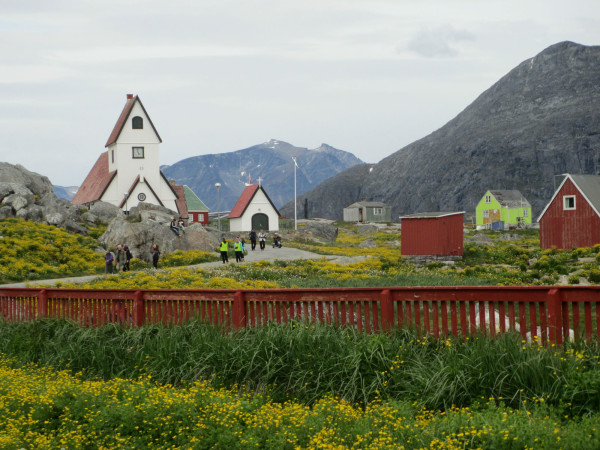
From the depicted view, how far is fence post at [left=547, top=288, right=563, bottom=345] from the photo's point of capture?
954cm

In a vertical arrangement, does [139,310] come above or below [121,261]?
above

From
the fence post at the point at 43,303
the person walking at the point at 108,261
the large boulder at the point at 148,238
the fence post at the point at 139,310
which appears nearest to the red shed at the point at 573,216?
the large boulder at the point at 148,238

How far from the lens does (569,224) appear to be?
49344 millimetres

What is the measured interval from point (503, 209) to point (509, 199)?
3.18 m

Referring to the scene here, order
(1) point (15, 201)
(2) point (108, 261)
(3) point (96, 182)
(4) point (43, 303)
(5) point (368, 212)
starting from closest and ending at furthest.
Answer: (4) point (43, 303) < (2) point (108, 261) < (1) point (15, 201) < (3) point (96, 182) < (5) point (368, 212)

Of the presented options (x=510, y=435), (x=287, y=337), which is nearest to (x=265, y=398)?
(x=287, y=337)

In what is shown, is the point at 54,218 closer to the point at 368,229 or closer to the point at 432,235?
the point at 432,235

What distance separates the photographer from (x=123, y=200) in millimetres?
69688

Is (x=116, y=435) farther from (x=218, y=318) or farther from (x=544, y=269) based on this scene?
(x=544, y=269)

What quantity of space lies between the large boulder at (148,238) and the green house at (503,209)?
8673 centimetres

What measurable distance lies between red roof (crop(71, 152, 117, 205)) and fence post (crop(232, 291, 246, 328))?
60903 millimetres

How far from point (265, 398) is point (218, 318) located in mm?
2917

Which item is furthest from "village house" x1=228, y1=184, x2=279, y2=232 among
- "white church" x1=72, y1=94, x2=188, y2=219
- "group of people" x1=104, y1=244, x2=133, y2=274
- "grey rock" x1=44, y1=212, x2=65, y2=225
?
"group of people" x1=104, y1=244, x2=133, y2=274

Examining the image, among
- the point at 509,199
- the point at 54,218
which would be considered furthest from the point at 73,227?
the point at 509,199
